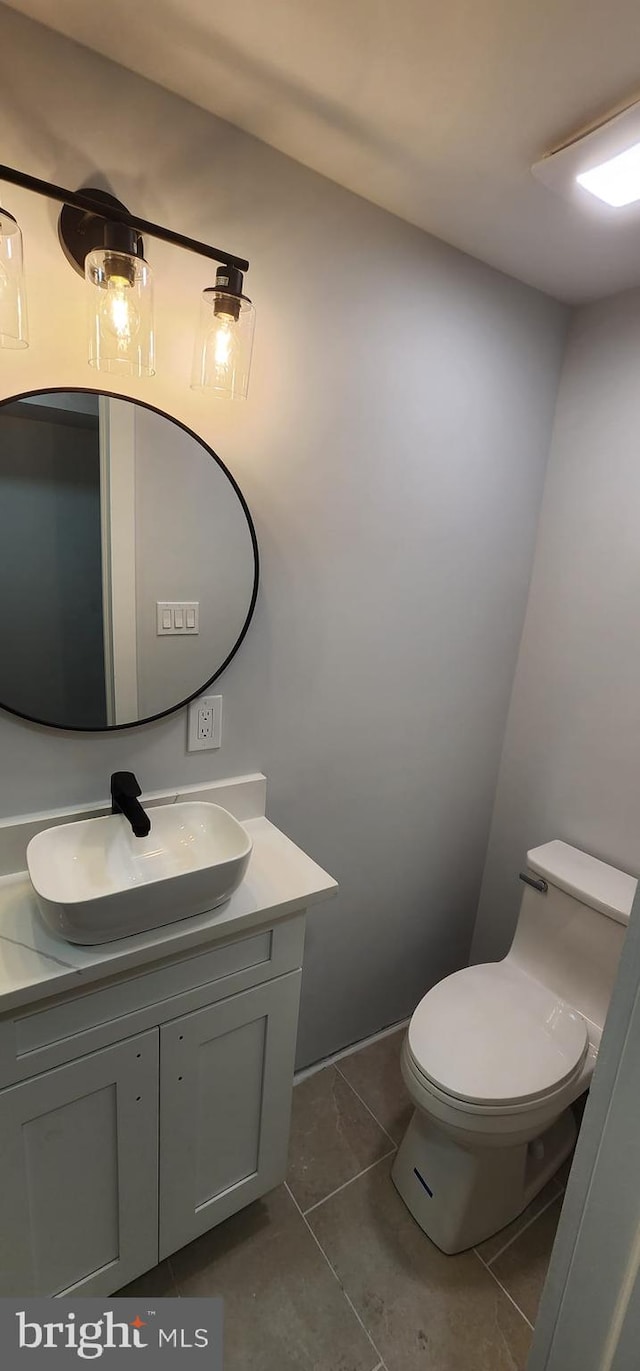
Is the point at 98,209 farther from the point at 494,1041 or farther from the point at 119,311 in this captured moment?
the point at 494,1041

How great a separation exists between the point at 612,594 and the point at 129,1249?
1.91 metres

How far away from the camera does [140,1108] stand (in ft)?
3.60

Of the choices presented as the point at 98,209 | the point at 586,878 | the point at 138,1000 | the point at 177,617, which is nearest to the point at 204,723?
the point at 177,617

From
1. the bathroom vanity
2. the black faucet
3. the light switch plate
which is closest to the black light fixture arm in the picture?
the light switch plate

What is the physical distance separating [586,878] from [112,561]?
1.48 meters

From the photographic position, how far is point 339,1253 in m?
1.42

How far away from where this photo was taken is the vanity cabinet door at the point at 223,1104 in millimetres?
1144

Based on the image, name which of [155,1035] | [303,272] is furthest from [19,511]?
[155,1035]

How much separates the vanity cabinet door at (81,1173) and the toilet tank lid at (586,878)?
1.13 m

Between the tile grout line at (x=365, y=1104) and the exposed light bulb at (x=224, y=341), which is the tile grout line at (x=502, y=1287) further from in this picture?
the exposed light bulb at (x=224, y=341)

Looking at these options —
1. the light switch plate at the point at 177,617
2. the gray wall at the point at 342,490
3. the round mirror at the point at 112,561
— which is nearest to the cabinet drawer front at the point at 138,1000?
the gray wall at the point at 342,490

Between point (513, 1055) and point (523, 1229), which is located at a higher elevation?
point (513, 1055)

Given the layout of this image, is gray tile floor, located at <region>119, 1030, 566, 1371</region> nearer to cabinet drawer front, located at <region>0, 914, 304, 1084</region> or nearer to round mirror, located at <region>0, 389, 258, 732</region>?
cabinet drawer front, located at <region>0, 914, 304, 1084</region>

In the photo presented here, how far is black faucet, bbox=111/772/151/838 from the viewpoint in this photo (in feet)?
3.62
